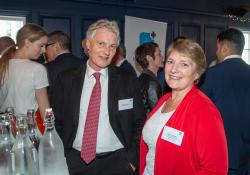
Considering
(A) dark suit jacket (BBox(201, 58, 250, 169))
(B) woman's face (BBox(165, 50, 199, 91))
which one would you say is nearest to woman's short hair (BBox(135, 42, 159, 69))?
(A) dark suit jacket (BBox(201, 58, 250, 169))

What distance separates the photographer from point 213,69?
254 centimetres

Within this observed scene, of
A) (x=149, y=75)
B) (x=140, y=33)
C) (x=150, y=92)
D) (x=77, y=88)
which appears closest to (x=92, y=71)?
(x=77, y=88)

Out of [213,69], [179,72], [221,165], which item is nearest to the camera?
[221,165]

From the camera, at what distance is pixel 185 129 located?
1.31 m

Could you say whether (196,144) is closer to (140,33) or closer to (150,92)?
(150,92)

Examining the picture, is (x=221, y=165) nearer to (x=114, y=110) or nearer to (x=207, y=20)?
(x=114, y=110)

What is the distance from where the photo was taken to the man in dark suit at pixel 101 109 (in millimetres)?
1552

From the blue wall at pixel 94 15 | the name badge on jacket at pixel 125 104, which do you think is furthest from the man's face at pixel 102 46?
the blue wall at pixel 94 15

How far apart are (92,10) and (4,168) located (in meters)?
4.32

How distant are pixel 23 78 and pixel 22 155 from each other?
1.36 m

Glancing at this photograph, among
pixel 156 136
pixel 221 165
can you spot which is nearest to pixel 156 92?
pixel 156 136

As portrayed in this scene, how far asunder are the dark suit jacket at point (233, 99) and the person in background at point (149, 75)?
0.41 metres

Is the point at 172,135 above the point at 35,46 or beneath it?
beneath

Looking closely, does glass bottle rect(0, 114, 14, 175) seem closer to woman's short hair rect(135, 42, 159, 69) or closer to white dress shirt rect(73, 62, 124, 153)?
white dress shirt rect(73, 62, 124, 153)
